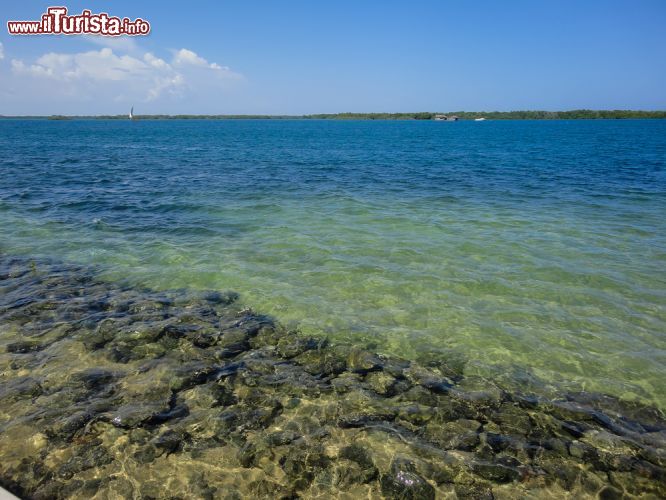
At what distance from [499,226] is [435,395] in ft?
40.8

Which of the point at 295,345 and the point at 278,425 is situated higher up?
the point at 295,345

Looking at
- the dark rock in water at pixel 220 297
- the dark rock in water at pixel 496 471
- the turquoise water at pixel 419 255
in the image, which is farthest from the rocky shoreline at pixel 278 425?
the dark rock in water at pixel 220 297

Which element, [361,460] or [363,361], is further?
[363,361]

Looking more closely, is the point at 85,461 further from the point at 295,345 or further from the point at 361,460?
the point at 295,345

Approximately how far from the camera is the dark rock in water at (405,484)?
5109 millimetres

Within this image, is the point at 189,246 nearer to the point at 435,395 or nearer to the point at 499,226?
the point at 435,395

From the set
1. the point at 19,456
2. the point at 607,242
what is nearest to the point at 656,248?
the point at 607,242

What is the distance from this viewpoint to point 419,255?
45.1 ft

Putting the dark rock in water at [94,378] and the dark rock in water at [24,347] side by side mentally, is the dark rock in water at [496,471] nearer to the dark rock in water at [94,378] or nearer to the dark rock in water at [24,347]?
the dark rock in water at [94,378]

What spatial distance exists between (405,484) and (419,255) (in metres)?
9.23

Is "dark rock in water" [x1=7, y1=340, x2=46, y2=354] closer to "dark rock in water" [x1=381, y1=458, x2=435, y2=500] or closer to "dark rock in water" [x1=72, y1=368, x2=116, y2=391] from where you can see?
"dark rock in water" [x1=72, y1=368, x2=116, y2=391]

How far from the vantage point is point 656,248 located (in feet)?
46.8

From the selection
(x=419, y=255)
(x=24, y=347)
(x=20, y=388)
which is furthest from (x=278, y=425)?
(x=419, y=255)

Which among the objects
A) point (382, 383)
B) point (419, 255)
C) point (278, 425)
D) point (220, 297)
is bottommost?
point (278, 425)
